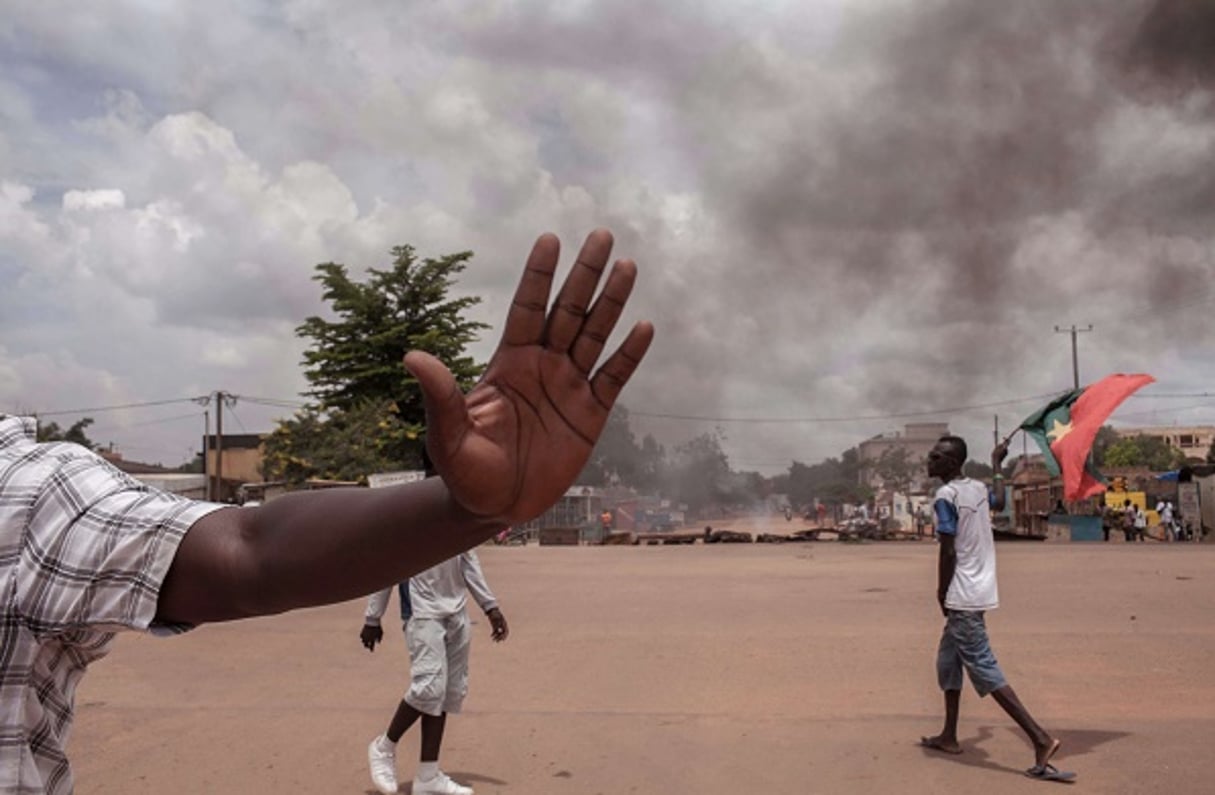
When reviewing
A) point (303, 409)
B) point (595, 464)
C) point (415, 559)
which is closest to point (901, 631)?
point (415, 559)

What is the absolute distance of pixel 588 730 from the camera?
650 cm

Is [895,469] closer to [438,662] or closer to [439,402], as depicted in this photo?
[438,662]

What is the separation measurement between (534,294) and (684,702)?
5998 millimetres

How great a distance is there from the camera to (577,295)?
170 centimetres

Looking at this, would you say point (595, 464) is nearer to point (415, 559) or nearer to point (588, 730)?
point (588, 730)

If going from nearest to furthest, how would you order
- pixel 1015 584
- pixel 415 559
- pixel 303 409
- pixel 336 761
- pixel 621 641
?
pixel 415 559 < pixel 336 761 < pixel 621 641 < pixel 1015 584 < pixel 303 409

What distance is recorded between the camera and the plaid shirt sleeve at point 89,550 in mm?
1476

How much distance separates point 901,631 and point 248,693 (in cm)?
600

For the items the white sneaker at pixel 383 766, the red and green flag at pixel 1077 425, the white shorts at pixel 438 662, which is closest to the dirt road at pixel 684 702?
the white sneaker at pixel 383 766

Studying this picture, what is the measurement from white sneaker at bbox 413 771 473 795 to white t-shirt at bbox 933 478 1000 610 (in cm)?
280

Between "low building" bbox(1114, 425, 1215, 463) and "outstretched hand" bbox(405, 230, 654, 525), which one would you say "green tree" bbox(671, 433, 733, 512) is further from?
"outstretched hand" bbox(405, 230, 654, 525)

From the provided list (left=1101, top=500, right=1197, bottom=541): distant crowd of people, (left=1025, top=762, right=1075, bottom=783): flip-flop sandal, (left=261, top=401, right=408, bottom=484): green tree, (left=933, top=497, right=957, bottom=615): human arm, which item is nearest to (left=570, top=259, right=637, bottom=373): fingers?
(left=933, top=497, right=957, bottom=615): human arm

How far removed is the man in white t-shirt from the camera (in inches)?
Answer: 227

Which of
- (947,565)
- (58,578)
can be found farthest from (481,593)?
(58,578)
